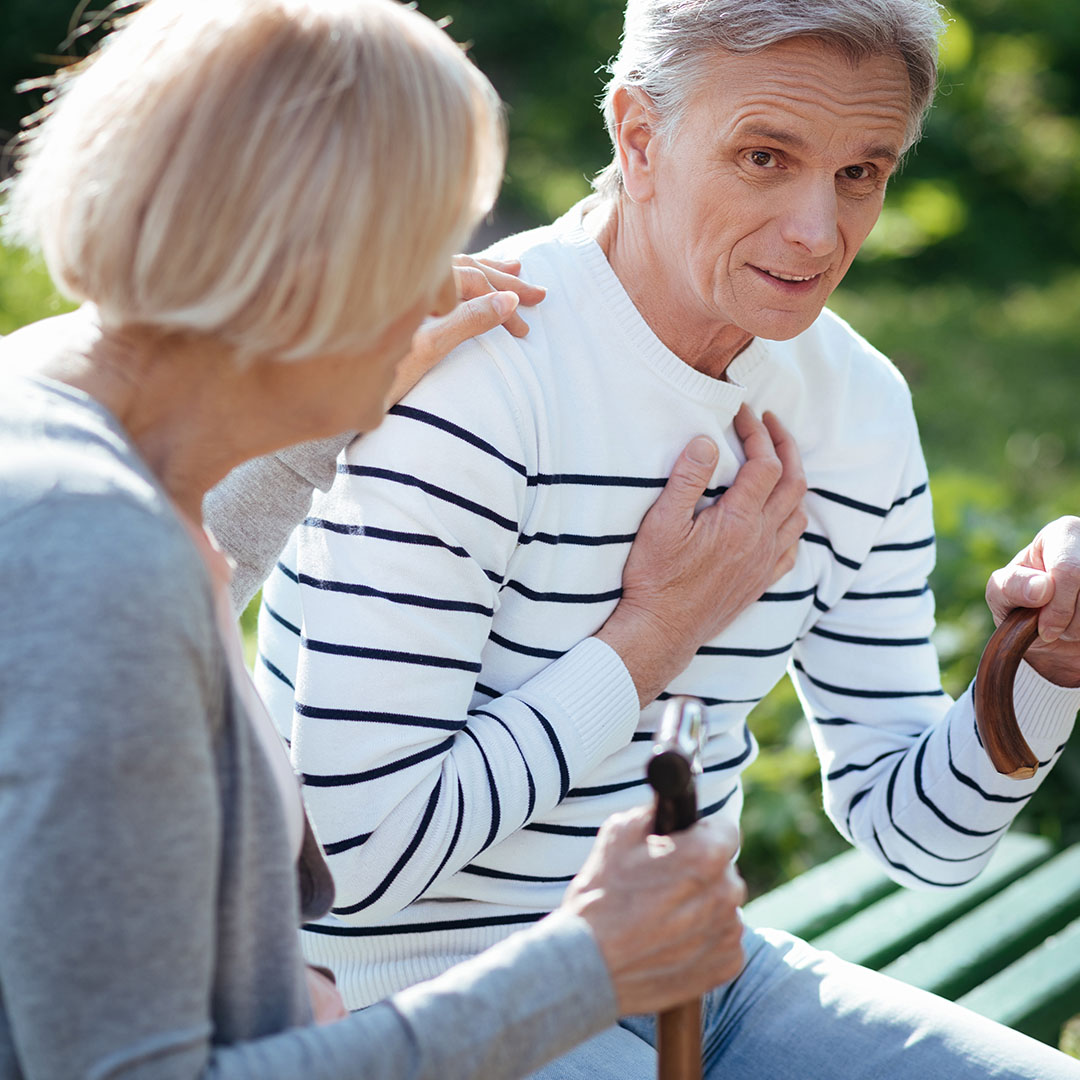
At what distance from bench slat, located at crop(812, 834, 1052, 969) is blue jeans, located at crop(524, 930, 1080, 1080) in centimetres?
50

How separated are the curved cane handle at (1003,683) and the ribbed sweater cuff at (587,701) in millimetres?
496

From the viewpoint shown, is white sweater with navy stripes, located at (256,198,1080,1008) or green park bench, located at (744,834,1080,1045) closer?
white sweater with navy stripes, located at (256,198,1080,1008)

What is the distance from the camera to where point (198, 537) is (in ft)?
3.96

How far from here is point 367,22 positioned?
107 cm

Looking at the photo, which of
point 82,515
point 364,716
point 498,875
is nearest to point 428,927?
point 498,875

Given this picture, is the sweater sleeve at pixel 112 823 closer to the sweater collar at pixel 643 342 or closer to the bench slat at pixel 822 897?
the sweater collar at pixel 643 342

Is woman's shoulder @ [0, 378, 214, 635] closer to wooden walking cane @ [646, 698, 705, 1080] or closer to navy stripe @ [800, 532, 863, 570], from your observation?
wooden walking cane @ [646, 698, 705, 1080]

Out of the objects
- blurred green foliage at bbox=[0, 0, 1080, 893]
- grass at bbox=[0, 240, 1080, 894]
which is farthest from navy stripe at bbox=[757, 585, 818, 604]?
blurred green foliage at bbox=[0, 0, 1080, 893]

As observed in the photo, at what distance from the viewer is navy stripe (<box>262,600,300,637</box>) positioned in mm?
1764

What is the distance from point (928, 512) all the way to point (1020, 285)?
8654 millimetres

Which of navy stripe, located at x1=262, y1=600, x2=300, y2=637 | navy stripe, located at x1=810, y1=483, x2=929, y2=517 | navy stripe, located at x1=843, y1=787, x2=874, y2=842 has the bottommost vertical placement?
navy stripe, located at x1=843, y1=787, x2=874, y2=842

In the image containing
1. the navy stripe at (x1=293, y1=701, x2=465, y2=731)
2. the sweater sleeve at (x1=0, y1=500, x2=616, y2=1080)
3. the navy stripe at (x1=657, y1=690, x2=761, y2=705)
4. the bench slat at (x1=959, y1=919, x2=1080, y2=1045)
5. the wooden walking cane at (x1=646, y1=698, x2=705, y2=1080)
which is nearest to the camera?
the sweater sleeve at (x1=0, y1=500, x2=616, y2=1080)

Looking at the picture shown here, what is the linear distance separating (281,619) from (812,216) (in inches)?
34.1

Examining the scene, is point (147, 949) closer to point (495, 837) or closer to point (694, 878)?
point (694, 878)
